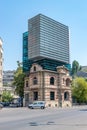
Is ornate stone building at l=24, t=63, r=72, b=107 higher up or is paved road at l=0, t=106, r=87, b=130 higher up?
ornate stone building at l=24, t=63, r=72, b=107

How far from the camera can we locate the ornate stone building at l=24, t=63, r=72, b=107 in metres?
70.6

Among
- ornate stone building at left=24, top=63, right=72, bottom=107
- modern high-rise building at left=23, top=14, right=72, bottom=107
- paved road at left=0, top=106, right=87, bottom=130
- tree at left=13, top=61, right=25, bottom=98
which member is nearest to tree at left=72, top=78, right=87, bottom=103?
modern high-rise building at left=23, top=14, right=72, bottom=107

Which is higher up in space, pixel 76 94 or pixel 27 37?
pixel 27 37

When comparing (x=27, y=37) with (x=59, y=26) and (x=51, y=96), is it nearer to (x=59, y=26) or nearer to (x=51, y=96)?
(x=59, y=26)

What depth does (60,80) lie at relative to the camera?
243 ft

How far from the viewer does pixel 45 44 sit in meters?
73.6

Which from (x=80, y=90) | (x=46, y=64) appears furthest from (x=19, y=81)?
(x=80, y=90)

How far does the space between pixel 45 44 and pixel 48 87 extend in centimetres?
1075

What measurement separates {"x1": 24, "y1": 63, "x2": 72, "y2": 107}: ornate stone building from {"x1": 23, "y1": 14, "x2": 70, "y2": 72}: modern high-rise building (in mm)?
1999

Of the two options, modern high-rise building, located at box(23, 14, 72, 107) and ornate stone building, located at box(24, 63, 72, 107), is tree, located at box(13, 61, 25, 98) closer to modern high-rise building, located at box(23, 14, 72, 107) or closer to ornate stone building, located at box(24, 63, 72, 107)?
modern high-rise building, located at box(23, 14, 72, 107)

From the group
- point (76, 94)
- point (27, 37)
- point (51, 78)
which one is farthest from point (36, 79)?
point (76, 94)

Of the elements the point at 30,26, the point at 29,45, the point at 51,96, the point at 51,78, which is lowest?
the point at 51,96

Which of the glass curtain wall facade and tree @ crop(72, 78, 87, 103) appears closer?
the glass curtain wall facade

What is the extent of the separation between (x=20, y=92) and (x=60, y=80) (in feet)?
38.0
